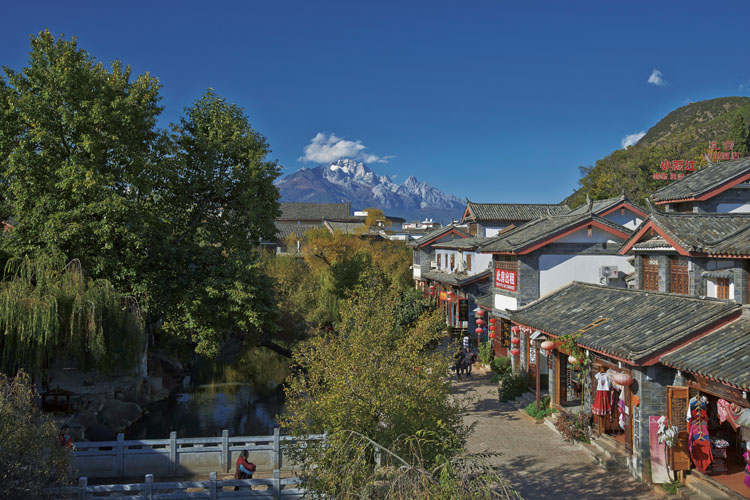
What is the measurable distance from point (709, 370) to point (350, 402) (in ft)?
22.2

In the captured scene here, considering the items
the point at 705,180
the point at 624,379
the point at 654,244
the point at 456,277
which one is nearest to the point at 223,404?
the point at 456,277

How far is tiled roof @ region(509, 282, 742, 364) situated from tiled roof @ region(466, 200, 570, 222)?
26.8 m

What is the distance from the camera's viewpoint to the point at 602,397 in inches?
573

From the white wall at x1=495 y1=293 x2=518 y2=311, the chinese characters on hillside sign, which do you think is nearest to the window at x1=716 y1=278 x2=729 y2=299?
the white wall at x1=495 y1=293 x2=518 y2=311

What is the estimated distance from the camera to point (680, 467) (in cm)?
1167

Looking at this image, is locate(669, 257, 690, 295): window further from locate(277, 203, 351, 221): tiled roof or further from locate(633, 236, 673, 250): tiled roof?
locate(277, 203, 351, 221): tiled roof

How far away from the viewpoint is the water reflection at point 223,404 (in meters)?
20.5

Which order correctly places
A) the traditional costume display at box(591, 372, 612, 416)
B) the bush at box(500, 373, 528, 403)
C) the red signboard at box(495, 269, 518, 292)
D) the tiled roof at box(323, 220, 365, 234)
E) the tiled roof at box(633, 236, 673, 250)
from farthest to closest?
the tiled roof at box(323, 220, 365, 234) < the red signboard at box(495, 269, 518, 292) < the bush at box(500, 373, 528, 403) < the tiled roof at box(633, 236, 673, 250) < the traditional costume display at box(591, 372, 612, 416)

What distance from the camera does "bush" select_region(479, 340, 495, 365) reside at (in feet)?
86.8

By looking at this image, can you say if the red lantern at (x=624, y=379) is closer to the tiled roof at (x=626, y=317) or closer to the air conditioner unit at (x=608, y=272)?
the tiled roof at (x=626, y=317)

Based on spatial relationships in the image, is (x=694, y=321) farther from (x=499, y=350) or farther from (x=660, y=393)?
(x=499, y=350)

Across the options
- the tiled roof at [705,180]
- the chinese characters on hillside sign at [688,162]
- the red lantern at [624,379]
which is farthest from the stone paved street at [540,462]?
the chinese characters on hillside sign at [688,162]

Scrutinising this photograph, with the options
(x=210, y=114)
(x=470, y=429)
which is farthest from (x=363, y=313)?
(x=210, y=114)

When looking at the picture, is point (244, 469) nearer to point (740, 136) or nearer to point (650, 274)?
point (650, 274)
